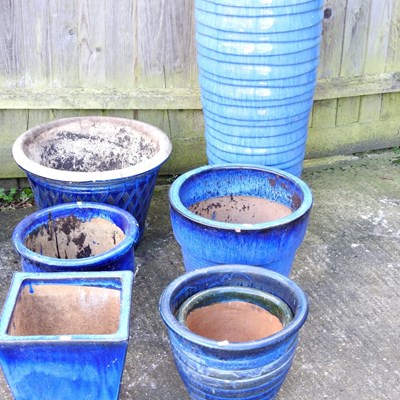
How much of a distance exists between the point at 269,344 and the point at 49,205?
4.21ft

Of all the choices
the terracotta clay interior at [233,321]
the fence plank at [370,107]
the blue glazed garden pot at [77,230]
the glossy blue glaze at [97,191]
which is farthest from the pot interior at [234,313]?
the fence plank at [370,107]

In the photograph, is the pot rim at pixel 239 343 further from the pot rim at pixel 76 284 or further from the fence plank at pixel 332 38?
the fence plank at pixel 332 38

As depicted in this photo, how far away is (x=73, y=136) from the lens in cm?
314

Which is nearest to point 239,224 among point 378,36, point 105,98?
point 105,98

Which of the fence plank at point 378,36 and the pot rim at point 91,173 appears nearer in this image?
the pot rim at point 91,173

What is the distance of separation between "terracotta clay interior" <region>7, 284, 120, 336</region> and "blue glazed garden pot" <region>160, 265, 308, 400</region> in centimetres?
21

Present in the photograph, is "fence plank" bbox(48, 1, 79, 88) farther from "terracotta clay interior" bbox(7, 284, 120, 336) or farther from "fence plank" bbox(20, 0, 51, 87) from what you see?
"terracotta clay interior" bbox(7, 284, 120, 336)

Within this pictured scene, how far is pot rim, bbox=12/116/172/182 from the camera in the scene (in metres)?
2.69

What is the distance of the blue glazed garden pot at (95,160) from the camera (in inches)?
107

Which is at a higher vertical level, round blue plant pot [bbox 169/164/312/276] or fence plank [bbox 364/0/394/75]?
fence plank [bbox 364/0/394/75]

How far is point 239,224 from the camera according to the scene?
2.38 m

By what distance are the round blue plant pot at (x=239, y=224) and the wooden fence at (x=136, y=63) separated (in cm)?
84

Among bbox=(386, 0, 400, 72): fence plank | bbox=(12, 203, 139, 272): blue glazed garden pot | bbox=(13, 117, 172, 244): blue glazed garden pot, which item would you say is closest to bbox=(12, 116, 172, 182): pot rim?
bbox=(13, 117, 172, 244): blue glazed garden pot

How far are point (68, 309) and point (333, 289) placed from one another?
1.19m
